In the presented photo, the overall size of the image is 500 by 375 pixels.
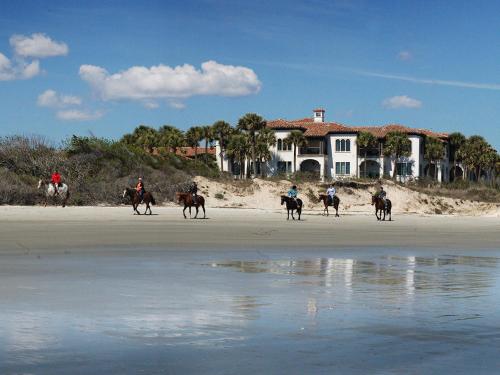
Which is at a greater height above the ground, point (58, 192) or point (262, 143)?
→ point (262, 143)

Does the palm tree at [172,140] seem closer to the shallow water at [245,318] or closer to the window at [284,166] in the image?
the window at [284,166]

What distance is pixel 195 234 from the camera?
1080 inches

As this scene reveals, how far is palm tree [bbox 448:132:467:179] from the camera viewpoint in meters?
112

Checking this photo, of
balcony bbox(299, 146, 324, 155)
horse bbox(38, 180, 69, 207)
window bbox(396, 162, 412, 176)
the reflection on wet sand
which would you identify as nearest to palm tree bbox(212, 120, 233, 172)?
balcony bbox(299, 146, 324, 155)

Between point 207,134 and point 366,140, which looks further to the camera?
point 207,134

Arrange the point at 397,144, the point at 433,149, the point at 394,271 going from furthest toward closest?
the point at 433,149
the point at 397,144
the point at 394,271

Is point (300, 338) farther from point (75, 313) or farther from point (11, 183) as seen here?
point (11, 183)

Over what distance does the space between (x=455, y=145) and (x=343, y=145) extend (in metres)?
20.2

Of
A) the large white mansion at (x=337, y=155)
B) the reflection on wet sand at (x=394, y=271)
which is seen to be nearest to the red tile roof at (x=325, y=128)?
the large white mansion at (x=337, y=155)

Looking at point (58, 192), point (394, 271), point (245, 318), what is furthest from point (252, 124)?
point (245, 318)

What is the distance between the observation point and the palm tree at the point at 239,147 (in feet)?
309

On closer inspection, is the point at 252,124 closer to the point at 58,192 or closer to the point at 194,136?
the point at 194,136

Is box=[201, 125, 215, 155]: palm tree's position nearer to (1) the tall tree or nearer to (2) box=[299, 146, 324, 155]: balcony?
(2) box=[299, 146, 324, 155]: balcony

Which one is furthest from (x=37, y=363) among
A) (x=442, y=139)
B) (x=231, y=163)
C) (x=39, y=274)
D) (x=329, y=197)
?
(x=442, y=139)
